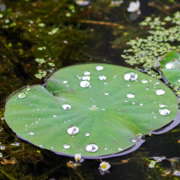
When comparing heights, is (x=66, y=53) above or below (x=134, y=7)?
below

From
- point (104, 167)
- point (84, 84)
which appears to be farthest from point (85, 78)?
point (104, 167)

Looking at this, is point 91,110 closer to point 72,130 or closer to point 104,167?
point 72,130

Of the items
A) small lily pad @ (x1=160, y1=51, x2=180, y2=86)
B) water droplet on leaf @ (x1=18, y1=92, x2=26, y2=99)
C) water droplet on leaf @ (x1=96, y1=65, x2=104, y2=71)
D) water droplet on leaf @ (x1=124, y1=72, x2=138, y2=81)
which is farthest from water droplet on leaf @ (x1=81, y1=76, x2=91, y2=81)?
small lily pad @ (x1=160, y1=51, x2=180, y2=86)

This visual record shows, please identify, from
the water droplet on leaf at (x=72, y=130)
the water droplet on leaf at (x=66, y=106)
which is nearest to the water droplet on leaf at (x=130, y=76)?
the water droplet on leaf at (x=66, y=106)

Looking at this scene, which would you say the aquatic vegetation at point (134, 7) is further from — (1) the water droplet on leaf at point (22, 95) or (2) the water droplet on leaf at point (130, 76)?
(1) the water droplet on leaf at point (22, 95)

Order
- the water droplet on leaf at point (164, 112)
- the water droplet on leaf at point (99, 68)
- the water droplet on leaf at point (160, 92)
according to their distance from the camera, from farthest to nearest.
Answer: the water droplet on leaf at point (99, 68)
the water droplet on leaf at point (160, 92)
the water droplet on leaf at point (164, 112)

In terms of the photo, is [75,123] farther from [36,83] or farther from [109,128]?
Answer: [36,83]

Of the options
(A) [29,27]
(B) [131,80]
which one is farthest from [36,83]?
(A) [29,27]
